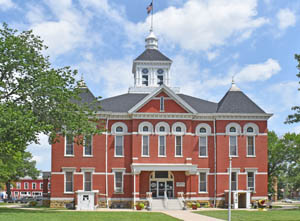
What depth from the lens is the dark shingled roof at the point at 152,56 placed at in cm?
5122

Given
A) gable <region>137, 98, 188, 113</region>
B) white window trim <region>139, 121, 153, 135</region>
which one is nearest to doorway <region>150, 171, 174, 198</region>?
white window trim <region>139, 121, 153, 135</region>

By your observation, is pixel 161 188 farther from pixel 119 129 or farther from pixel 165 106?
pixel 165 106

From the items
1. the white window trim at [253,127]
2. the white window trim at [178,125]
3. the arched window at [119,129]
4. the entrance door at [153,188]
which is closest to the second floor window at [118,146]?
the arched window at [119,129]

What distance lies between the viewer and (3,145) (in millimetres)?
30297

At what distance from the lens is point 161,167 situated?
1673 inches

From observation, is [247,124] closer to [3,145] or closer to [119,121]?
[119,121]

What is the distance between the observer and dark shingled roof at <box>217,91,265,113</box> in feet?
149

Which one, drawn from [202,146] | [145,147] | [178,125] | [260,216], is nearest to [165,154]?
[145,147]

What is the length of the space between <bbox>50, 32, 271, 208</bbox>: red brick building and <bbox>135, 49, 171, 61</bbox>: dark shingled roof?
7.74 m

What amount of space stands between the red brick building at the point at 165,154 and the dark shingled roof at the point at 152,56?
7.74 meters

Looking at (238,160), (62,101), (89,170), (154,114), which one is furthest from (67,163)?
(238,160)

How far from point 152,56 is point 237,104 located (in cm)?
1158

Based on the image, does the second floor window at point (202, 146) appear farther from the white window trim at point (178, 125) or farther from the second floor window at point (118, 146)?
the second floor window at point (118, 146)

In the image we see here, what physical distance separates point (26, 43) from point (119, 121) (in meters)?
14.1
